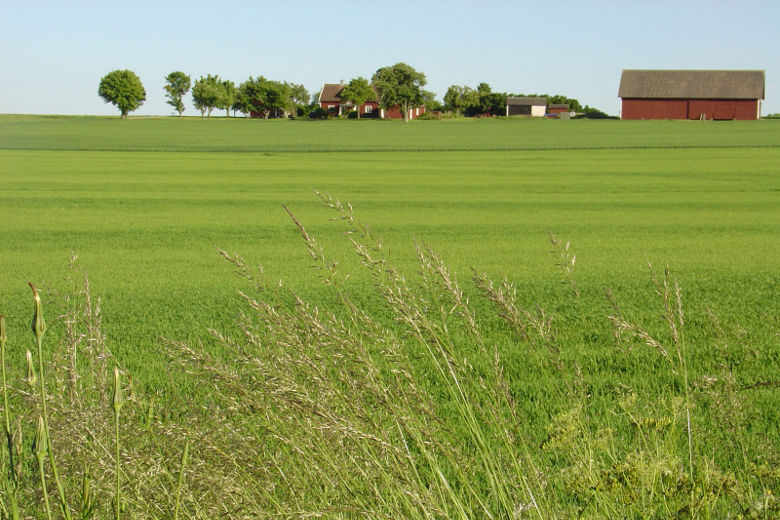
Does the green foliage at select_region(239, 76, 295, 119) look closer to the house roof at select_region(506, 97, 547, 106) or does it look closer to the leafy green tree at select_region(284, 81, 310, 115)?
the leafy green tree at select_region(284, 81, 310, 115)

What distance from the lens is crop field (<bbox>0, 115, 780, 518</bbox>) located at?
2.39 meters

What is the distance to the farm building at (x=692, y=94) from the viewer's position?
99062 mm

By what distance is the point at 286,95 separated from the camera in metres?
129

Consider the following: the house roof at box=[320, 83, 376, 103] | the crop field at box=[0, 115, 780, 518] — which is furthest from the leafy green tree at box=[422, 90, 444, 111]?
the crop field at box=[0, 115, 780, 518]

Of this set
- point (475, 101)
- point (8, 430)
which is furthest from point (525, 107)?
point (8, 430)

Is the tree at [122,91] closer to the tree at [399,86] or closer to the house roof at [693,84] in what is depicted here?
the tree at [399,86]

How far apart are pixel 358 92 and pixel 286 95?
13530 millimetres

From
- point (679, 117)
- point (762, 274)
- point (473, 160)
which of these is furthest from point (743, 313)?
point (679, 117)

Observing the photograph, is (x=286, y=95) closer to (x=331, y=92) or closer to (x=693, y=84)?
(x=331, y=92)

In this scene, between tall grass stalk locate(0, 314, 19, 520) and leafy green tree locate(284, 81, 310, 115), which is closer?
tall grass stalk locate(0, 314, 19, 520)

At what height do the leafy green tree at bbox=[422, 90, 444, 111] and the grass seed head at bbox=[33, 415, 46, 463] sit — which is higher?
the leafy green tree at bbox=[422, 90, 444, 111]

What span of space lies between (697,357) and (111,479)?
4.54 m

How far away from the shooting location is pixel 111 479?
8.10ft

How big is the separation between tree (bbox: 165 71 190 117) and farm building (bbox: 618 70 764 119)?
79763 millimetres
